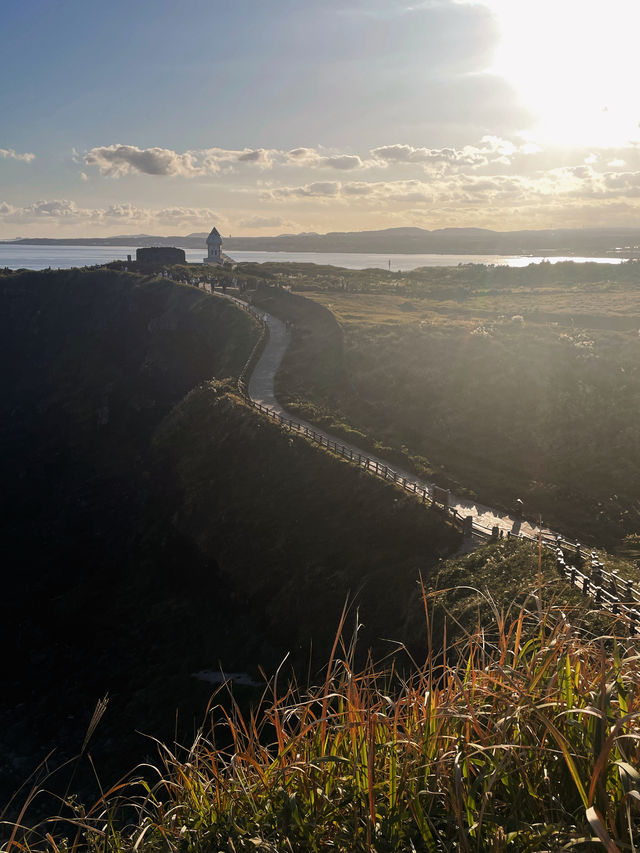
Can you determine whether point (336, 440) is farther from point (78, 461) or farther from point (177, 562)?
point (78, 461)

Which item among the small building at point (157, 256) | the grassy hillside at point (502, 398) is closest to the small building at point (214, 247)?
the small building at point (157, 256)

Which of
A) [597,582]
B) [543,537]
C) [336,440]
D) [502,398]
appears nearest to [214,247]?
[502,398]

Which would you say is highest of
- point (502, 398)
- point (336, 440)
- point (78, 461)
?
point (502, 398)

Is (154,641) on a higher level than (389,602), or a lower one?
lower

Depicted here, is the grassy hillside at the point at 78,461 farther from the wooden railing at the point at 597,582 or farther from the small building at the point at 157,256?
the small building at the point at 157,256

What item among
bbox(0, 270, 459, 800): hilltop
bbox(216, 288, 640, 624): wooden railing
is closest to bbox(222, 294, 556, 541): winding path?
bbox(216, 288, 640, 624): wooden railing

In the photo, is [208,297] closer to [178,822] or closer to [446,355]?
[446,355]

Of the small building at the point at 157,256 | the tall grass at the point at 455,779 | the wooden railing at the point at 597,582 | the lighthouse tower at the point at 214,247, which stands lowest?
the wooden railing at the point at 597,582

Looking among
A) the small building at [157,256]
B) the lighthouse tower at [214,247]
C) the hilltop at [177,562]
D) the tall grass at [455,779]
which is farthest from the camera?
the lighthouse tower at [214,247]

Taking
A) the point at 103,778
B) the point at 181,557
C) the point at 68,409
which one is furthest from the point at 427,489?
the point at 68,409
